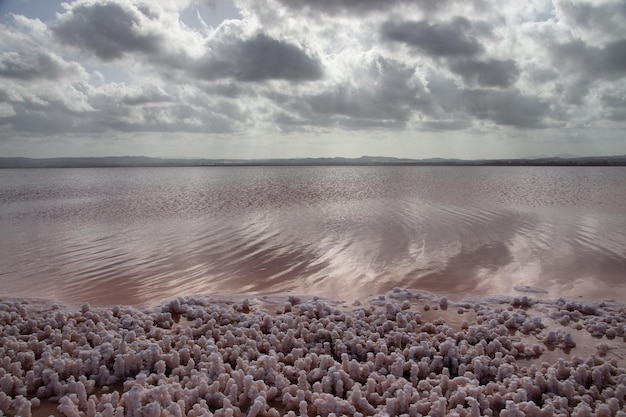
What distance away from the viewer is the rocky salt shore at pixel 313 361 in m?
4.91

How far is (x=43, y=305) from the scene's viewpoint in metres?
8.66

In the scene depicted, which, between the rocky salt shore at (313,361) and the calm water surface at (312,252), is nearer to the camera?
the rocky salt shore at (313,361)

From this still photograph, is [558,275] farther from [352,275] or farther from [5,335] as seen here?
[5,335]

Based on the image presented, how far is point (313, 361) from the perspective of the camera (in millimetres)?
5910

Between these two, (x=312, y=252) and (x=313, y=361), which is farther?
(x=312, y=252)


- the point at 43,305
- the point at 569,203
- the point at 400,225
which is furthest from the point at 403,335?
the point at 569,203

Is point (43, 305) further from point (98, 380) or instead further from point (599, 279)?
point (599, 279)

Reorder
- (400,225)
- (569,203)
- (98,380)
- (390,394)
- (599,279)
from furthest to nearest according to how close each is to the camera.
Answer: (569,203), (400,225), (599,279), (98,380), (390,394)

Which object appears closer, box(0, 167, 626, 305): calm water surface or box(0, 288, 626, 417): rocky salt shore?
box(0, 288, 626, 417): rocky salt shore

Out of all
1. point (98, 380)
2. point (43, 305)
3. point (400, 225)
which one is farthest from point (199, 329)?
point (400, 225)

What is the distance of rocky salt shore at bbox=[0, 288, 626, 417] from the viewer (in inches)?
193

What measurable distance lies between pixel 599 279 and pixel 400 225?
845 centimetres

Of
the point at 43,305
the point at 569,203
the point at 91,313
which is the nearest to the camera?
the point at 91,313

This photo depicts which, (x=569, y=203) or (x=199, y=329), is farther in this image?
(x=569, y=203)
